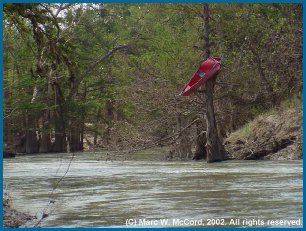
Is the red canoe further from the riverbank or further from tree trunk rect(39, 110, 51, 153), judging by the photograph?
tree trunk rect(39, 110, 51, 153)

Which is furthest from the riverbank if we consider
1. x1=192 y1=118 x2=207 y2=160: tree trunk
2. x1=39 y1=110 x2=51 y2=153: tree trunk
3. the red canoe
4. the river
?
x1=39 y1=110 x2=51 y2=153: tree trunk

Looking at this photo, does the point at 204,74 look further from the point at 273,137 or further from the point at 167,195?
the point at 167,195

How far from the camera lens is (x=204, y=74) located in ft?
113

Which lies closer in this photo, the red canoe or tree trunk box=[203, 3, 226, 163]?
the red canoe

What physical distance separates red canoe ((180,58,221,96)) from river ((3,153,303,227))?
4.31 m

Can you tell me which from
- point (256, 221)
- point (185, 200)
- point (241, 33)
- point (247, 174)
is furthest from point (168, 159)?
point (256, 221)

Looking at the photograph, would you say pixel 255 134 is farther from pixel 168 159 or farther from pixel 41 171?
pixel 41 171

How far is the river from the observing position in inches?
570

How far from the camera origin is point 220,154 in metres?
34.4

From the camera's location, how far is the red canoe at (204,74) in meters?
34.1

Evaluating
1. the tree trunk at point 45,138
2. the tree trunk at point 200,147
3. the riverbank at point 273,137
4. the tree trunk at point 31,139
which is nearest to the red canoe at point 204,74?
the riverbank at point 273,137

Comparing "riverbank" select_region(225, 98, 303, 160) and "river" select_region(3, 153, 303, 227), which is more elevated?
"riverbank" select_region(225, 98, 303, 160)

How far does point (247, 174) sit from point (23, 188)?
21.2ft

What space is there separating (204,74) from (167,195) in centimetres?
1550
